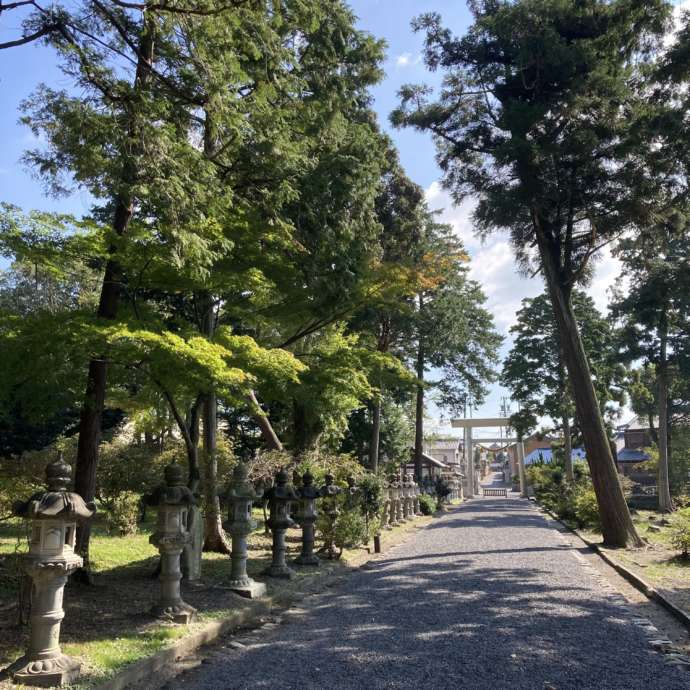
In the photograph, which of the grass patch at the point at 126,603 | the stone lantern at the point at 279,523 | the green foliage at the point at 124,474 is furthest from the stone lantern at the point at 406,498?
the stone lantern at the point at 279,523

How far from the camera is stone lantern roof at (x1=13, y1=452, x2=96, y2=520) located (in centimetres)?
427

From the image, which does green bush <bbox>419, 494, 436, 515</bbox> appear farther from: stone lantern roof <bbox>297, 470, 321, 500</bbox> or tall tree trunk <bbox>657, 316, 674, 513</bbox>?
stone lantern roof <bbox>297, 470, 321, 500</bbox>

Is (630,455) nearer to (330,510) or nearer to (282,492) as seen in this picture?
(330,510)

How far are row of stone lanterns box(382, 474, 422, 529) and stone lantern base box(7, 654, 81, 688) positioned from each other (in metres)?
12.5

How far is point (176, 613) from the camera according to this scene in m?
5.85

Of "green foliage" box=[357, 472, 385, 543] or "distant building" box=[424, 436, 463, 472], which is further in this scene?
"distant building" box=[424, 436, 463, 472]

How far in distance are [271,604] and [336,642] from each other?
220 cm

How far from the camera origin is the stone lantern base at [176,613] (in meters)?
5.82

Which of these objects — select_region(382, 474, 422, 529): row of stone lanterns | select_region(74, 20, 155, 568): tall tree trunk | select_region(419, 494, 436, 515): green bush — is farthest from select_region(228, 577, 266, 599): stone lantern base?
select_region(419, 494, 436, 515): green bush

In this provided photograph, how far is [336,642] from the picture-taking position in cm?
541

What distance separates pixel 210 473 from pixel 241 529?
2812mm

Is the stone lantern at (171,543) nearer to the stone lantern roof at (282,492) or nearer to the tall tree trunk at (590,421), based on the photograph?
the stone lantern roof at (282,492)

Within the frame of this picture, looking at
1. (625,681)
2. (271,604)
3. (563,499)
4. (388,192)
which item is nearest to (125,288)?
(271,604)

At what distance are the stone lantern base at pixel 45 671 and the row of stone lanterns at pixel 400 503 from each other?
12519 mm
